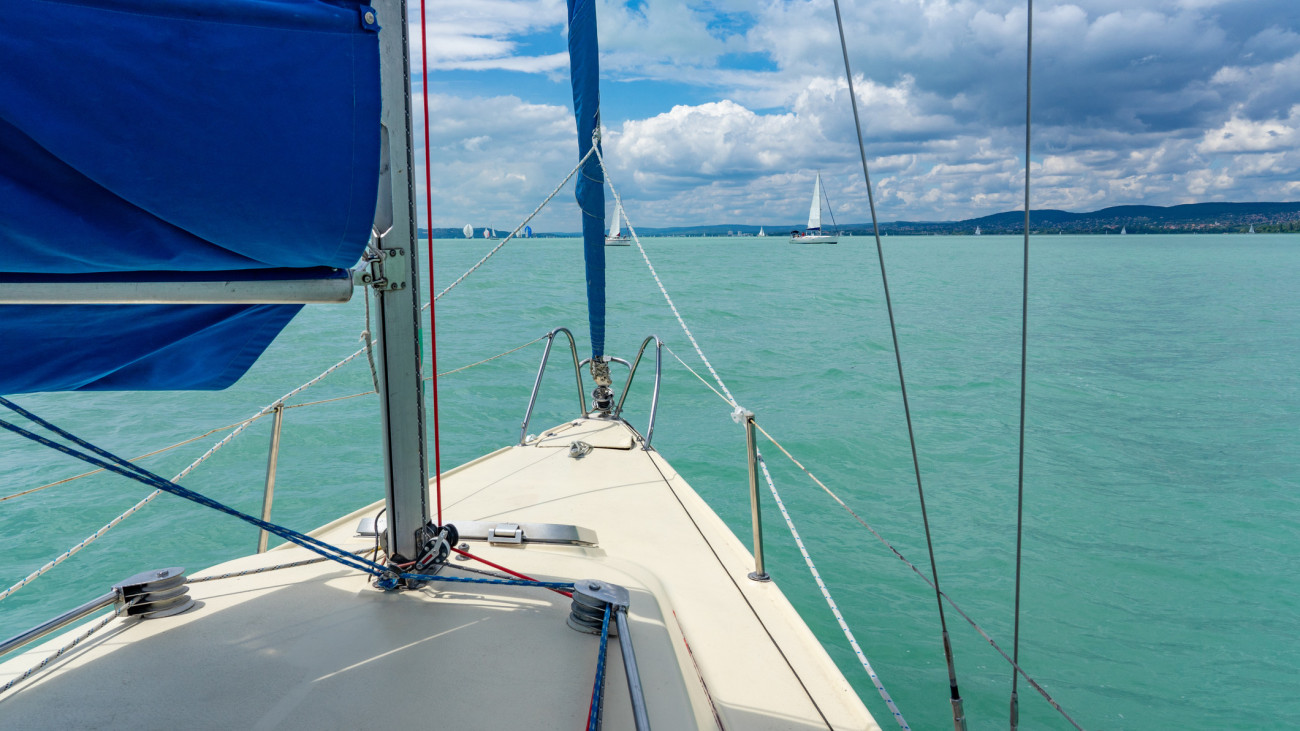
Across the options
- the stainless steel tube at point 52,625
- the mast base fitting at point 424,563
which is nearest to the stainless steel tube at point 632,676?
the mast base fitting at point 424,563

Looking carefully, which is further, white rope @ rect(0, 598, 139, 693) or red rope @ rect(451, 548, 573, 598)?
red rope @ rect(451, 548, 573, 598)

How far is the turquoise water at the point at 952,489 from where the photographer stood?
166 inches

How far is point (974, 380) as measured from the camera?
11.9 m

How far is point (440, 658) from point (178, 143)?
46.4 inches

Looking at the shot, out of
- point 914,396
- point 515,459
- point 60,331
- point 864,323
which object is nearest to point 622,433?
point 515,459

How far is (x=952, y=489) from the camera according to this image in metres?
6.84

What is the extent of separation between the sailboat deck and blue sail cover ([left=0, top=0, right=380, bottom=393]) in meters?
0.72

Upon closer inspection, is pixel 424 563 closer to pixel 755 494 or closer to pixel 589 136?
pixel 755 494

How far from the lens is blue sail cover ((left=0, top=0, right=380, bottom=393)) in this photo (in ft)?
3.44

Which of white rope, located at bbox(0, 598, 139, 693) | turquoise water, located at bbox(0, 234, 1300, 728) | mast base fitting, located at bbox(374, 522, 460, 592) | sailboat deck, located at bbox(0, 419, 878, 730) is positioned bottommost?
turquoise water, located at bbox(0, 234, 1300, 728)

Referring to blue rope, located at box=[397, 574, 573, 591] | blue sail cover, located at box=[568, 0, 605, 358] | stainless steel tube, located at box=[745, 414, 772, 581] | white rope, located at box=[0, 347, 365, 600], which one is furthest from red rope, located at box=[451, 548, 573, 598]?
blue sail cover, located at box=[568, 0, 605, 358]

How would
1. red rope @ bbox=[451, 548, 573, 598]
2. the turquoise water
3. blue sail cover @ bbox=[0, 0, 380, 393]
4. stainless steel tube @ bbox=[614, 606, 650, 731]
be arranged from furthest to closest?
the turquoise water, red rope @ bbox=[451, 548, 573, 598], stainless steel tube @ bbox=[614, 606, 650, 731], blue sail cover @ bbox=[0, 0, 380, 393]

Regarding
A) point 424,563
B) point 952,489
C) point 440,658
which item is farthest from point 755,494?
point 952,489

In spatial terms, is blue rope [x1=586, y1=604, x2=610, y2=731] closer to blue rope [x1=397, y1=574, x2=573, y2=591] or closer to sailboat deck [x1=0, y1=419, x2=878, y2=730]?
sailboat deck [x1=0, y1=419, x2=878, y2=730]
